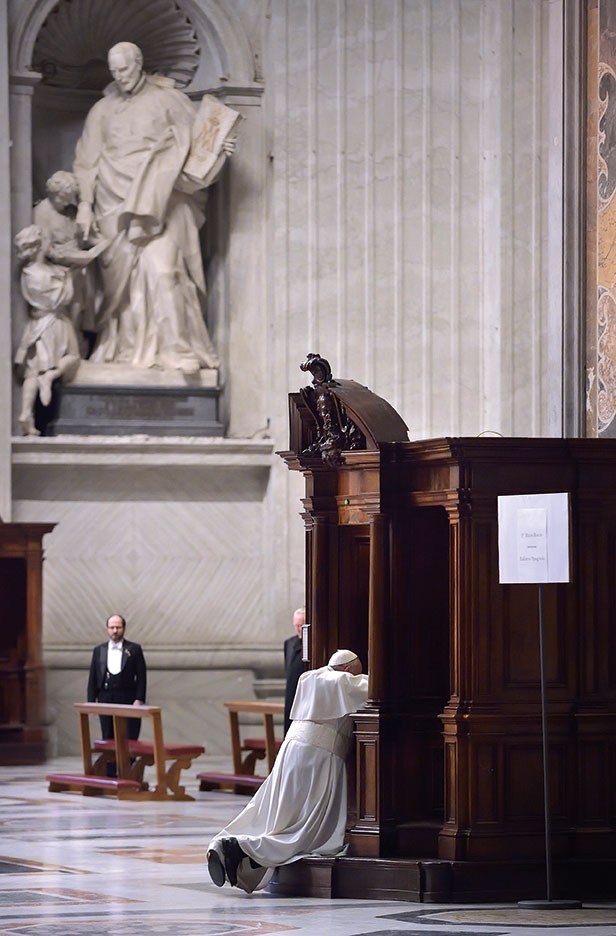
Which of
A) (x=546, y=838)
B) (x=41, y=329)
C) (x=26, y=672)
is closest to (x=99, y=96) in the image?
(x=41, y=329)

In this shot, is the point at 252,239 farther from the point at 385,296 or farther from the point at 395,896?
the point at 395,896

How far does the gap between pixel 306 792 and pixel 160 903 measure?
112 cm

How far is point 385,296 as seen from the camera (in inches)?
681

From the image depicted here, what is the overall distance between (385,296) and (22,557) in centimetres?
428

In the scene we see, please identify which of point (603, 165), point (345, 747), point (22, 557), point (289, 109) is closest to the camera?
point (345, 747)

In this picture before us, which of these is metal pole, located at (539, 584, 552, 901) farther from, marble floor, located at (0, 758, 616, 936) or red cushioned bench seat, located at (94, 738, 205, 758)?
red cushioned bench seat, located at (94, 738, 205, 758)

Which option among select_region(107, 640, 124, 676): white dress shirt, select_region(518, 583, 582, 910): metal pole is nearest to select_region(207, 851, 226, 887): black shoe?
select_region(518, 583, 582, 910): metal pole

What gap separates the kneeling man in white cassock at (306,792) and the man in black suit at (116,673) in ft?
18.0

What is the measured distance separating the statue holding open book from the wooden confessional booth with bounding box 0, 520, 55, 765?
2.32 metres

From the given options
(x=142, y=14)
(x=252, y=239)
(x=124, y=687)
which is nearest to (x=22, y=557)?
(x=124, y=687)

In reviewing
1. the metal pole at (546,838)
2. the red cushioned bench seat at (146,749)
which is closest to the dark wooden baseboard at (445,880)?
the metal pole at (546,838)

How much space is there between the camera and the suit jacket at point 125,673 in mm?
14664

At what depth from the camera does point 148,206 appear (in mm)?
17344

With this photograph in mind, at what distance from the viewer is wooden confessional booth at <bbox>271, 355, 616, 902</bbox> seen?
28.6 feet
